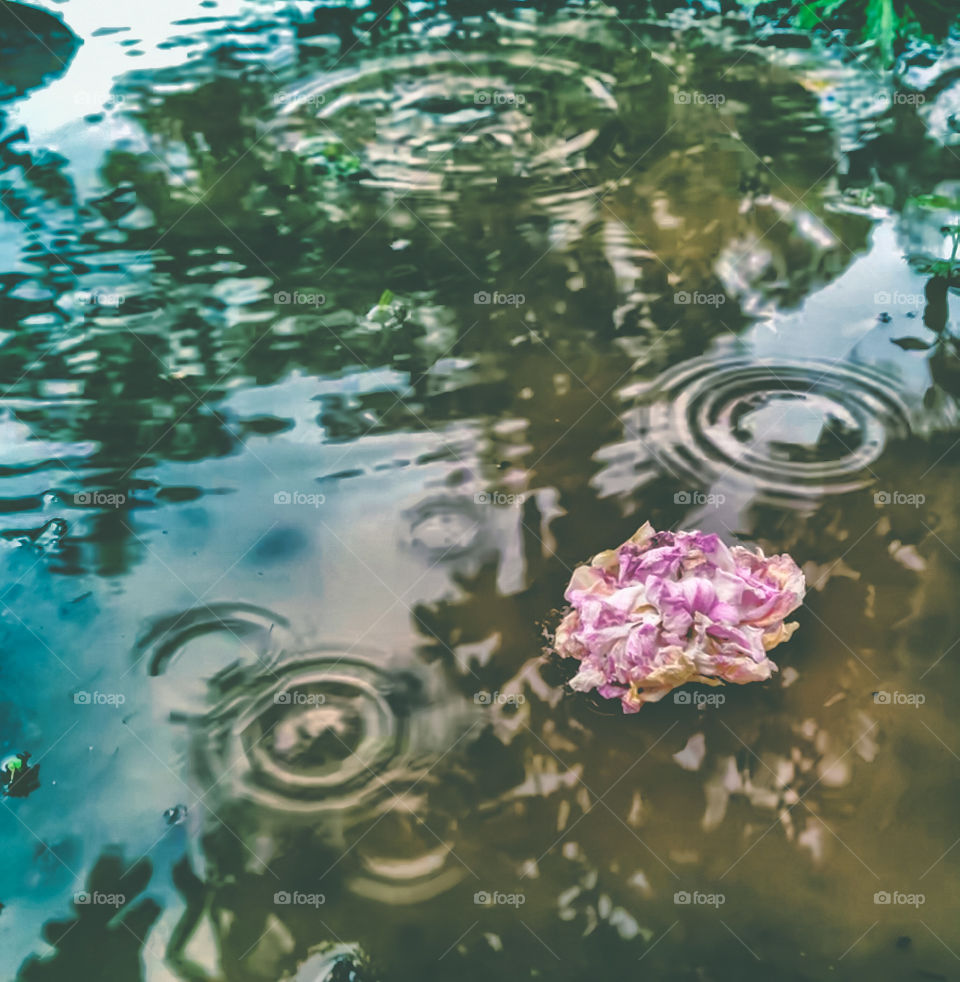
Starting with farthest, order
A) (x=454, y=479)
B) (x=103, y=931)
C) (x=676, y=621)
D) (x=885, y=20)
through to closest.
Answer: (x=885, y=20) < (x=454, y=479) < (x=676, y=621) < (x=103, y=931)

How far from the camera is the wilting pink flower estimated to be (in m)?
2.20

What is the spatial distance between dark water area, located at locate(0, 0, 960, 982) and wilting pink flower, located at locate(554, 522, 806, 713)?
2.8 inches

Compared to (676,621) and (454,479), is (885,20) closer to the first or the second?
(454,479)

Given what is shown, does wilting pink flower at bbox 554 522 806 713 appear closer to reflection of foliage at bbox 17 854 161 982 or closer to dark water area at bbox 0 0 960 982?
dark water area at bbox 0 0 960 982

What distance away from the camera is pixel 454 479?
8.52ft

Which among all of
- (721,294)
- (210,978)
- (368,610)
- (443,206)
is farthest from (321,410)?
(210,978)

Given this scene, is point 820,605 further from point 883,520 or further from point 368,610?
point 368,610

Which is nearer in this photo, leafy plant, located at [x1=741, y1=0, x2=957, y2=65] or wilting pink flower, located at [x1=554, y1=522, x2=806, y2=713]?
wilting pink flower, located at [x1=554, y1=522, x2=806, y2=713]

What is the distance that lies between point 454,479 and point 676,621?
70 cm

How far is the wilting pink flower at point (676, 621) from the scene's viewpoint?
2201 millimetres

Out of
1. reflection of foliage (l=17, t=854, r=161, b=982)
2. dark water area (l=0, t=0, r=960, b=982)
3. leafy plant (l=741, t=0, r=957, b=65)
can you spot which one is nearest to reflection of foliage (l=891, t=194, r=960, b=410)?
dark water area (l=0, t=0, r=960, b=982)

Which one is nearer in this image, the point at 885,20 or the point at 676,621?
the point at 676,621

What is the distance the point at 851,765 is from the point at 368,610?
112 centimetres

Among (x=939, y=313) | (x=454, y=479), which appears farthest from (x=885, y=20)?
(x=454, y=479)
